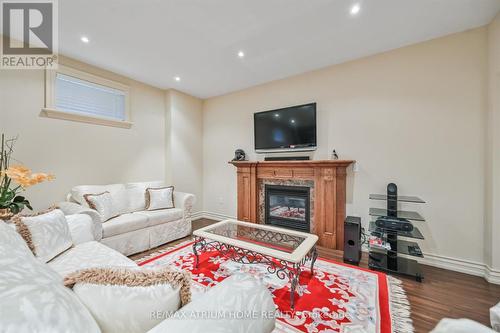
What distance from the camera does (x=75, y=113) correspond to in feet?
9.45

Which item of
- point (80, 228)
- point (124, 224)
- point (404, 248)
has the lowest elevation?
point (404, 248)

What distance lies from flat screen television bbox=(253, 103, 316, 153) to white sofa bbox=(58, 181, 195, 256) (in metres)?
1.58

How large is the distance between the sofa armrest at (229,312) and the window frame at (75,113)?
3.26 metres

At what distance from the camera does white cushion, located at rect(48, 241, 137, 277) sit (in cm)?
150

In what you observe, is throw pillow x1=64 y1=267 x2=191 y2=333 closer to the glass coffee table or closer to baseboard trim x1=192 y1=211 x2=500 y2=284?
the glass coffee table

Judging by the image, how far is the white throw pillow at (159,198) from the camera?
10.5 ft

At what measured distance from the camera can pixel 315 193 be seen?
307cm

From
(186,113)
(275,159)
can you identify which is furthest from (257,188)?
(186,113)

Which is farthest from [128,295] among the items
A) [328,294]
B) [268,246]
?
[328,294]

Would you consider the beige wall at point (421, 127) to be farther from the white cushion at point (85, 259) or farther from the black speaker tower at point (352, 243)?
the white cushion at point (85, 259)

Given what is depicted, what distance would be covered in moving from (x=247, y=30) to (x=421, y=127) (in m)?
2.33

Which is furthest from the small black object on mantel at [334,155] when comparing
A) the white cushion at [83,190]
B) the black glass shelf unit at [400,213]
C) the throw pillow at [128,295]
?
the white cushion at [83,190]

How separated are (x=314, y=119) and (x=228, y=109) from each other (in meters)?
1.85

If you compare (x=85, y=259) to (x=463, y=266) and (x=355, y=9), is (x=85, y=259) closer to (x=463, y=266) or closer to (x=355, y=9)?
(x=355, y=9)
